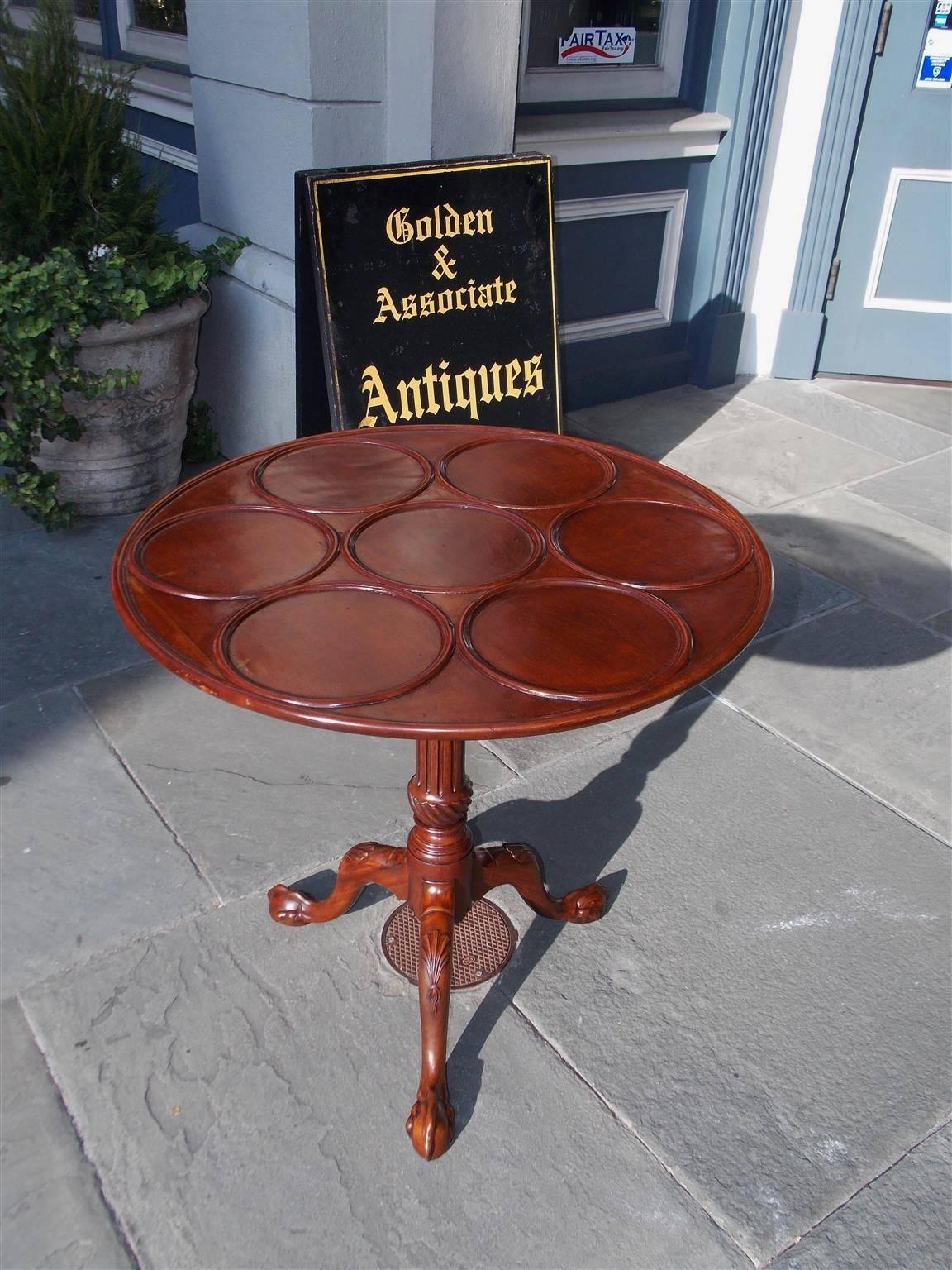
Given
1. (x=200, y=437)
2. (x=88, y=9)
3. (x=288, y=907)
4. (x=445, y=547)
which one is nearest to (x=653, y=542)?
(x=445, y=547)

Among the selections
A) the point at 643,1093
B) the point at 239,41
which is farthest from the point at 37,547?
the point at 643,1093

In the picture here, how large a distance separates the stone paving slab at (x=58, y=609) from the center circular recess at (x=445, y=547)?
1393 mm

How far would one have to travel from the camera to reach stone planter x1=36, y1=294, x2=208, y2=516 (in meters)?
3.37

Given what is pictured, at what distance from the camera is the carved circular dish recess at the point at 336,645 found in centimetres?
139

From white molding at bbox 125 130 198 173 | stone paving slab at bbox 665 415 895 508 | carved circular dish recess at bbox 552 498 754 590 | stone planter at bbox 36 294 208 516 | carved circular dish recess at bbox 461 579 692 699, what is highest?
white molding at bbox 125 130 198 173

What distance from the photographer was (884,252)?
193 inches

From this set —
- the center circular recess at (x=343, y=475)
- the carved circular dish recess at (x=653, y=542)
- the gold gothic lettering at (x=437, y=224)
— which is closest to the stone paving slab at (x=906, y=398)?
the gold gothic lettering at (x=437, y=224)

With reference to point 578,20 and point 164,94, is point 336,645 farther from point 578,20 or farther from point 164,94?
point 164,94

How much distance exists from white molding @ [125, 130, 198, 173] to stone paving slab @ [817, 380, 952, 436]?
9.92ft

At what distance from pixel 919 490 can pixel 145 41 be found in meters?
3.85

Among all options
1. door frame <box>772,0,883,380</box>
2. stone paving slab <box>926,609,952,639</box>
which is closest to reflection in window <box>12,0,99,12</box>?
door frame <box>772,0,883,380</box>

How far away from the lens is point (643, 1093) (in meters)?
1.85

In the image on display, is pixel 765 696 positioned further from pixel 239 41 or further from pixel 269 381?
pixel 239 41

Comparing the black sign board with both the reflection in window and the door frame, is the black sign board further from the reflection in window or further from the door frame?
the reflection in window
